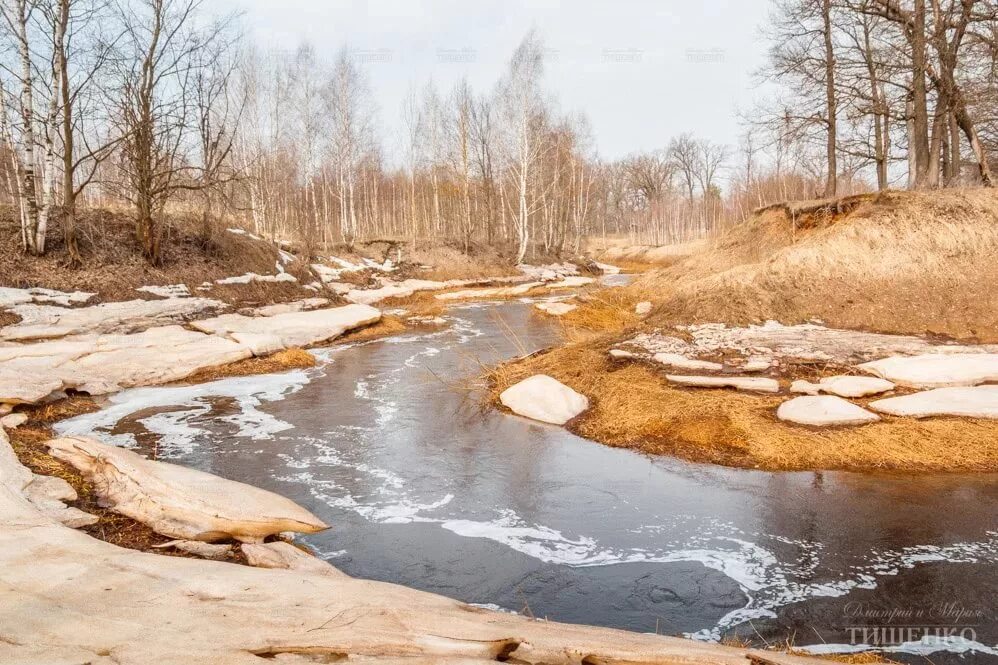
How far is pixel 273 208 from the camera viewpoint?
2848cm

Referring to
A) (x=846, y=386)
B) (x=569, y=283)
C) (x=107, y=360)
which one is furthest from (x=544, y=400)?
(x=569, y=283)

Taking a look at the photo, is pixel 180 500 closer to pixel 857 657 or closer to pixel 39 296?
pixel 857 657

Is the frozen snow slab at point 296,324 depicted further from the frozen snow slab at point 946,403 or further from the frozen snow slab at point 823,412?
the frozen snow slab at point 946,403

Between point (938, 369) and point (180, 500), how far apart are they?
344 inches

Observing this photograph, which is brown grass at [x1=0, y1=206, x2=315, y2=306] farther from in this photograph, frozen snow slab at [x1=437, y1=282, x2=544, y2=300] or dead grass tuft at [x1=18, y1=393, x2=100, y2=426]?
frozen snow slab at [x1=437, y1=282, x2=544, y2=300]

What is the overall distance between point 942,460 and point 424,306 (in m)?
16.7

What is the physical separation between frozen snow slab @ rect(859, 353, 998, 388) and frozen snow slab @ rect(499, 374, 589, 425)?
399cm

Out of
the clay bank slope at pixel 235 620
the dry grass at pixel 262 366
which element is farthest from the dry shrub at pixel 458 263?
the clay bank slope at pixel 235 620

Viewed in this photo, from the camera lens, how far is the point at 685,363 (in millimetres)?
9023

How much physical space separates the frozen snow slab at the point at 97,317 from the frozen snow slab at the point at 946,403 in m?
12.9

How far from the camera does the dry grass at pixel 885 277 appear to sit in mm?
10156

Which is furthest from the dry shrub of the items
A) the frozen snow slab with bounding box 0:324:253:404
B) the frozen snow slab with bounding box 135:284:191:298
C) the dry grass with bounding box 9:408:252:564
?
the dry grass with bounding box 9:408:252:564

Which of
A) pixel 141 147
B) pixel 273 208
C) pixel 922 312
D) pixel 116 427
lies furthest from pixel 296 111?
pixel 922 312

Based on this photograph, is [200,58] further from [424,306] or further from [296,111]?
[296,111]
